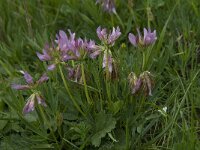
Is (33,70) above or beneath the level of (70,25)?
beneath

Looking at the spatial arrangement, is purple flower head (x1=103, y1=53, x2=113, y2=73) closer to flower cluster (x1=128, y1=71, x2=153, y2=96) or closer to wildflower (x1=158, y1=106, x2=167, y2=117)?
flower cluster (x1=128, y1=71, x2=153, y2=96)

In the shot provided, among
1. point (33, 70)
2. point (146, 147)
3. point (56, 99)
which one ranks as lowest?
point (146, 147)

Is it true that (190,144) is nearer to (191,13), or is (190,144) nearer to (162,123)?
(162,123)

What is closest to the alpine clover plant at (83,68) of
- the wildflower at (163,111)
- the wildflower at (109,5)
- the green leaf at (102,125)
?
the green leaf at (102,125)

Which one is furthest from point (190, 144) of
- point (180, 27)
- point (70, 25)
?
point (70, 25)

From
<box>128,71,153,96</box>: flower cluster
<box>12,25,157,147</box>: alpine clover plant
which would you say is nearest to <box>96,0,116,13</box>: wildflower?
<box>12,25,157,147</box>: alpine clover plant

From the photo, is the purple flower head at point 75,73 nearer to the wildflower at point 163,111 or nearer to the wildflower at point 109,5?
the wildflower at point 163,111

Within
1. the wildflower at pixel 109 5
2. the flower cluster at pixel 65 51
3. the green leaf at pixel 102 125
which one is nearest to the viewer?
the flower cluster at pixel 65 51
